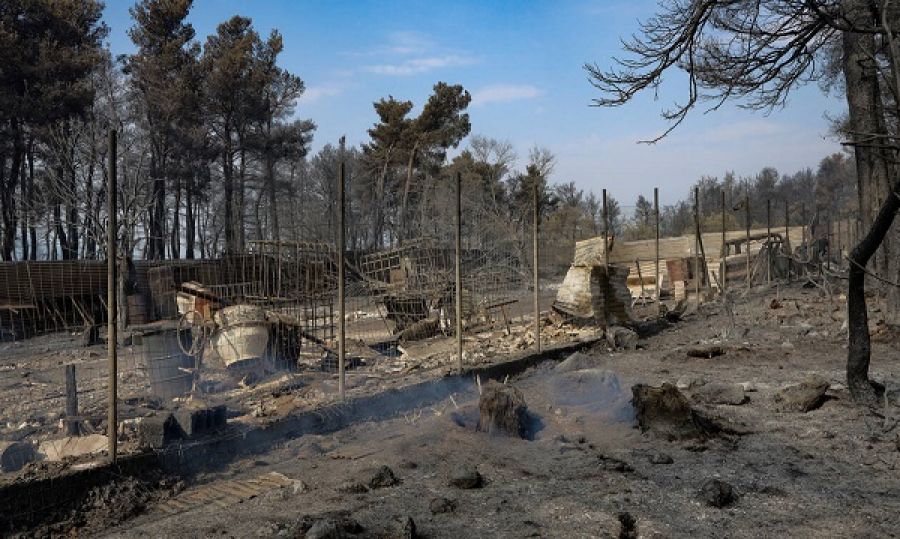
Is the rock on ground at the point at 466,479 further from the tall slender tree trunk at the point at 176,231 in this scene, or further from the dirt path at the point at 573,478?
the tall slender tree trunk at the point at 176,231

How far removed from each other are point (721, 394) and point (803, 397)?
0.82m

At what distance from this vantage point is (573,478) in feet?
16.9

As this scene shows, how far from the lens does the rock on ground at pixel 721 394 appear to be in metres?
7.29

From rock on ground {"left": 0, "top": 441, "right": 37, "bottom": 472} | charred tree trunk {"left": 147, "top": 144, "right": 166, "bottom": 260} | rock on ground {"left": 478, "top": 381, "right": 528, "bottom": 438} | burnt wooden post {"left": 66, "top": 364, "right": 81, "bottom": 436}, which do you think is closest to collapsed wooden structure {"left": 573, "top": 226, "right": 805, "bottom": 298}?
rock on ground {"left": 478, "top": 381, "right": 528, "bottom": 438}

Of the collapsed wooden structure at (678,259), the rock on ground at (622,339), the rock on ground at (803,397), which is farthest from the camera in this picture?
the collapsed wooden structure at (678,259)

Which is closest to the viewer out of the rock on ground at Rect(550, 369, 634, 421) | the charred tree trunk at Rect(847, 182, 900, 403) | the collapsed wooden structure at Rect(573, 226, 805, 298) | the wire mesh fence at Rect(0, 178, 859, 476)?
the charred tree trunk at Rect(847, 182, 900, 403)

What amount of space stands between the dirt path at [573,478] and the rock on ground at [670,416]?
0.15 metres

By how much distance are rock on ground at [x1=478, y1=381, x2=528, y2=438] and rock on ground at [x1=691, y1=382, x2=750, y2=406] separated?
7.25 feet

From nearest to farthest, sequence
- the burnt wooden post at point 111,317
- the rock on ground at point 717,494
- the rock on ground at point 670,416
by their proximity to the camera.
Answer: the rock on ground at point 717,494 → the burnt wooden post at point 111,317 → the rock on ground at point 670,416

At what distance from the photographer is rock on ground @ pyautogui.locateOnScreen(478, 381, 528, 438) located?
21.2ft

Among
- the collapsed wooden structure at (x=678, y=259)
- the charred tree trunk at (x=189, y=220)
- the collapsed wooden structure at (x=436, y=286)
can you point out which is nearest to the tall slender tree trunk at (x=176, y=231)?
→ the charred tree trunk at (x=189, y=220)

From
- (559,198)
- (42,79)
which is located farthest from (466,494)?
(559,198)

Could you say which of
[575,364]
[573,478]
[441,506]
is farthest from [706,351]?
[441,506]

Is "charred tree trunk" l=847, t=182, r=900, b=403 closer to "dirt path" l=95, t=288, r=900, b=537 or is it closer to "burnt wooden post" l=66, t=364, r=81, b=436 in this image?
"dirt path" l=95, t=288, r=900, b=537
